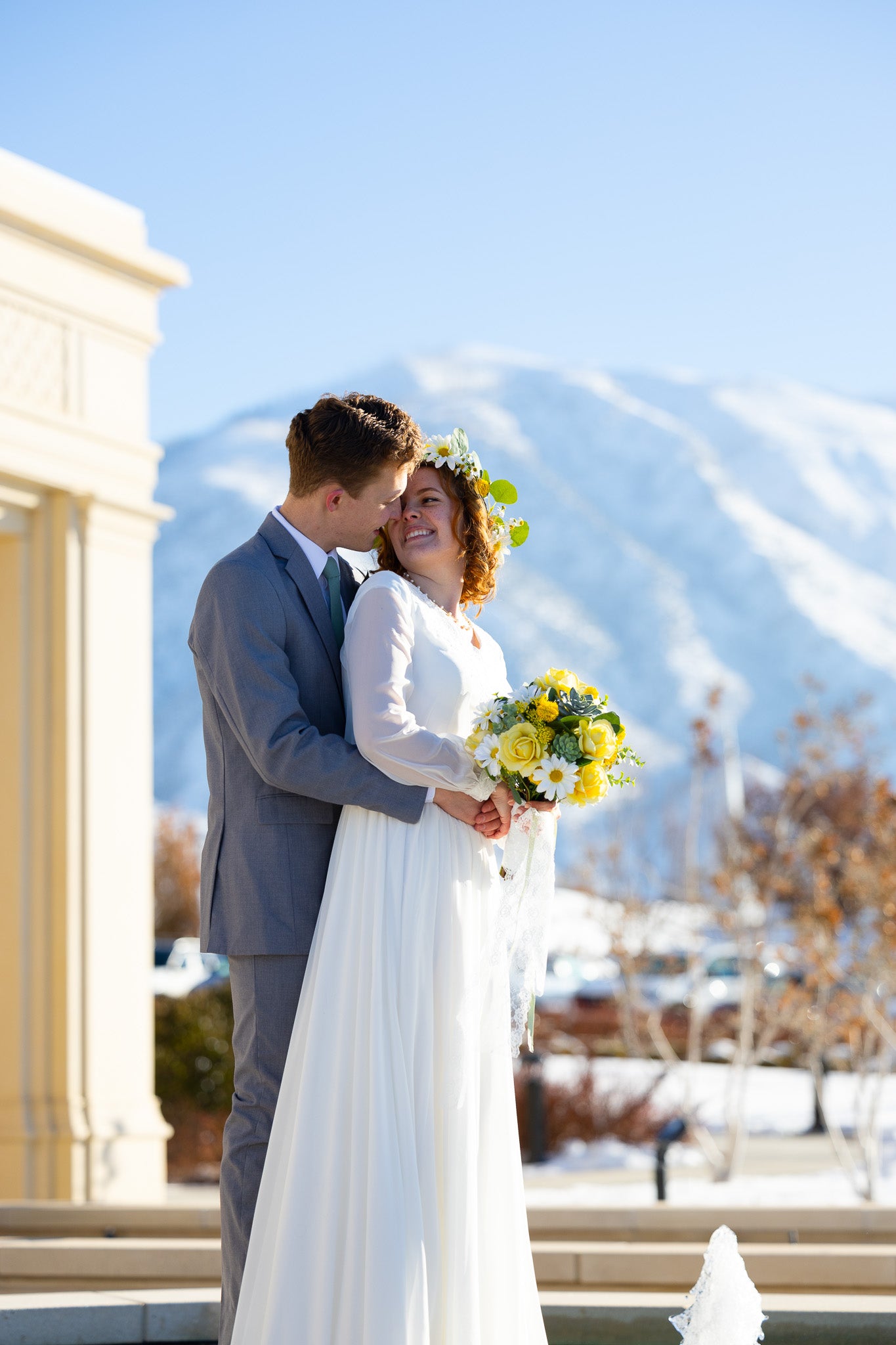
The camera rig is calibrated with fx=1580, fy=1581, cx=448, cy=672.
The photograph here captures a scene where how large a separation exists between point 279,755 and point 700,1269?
8.38 feet

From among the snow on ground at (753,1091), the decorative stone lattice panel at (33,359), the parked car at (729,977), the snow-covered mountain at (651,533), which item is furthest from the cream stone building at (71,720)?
the snow-covered mountain at (651,533)

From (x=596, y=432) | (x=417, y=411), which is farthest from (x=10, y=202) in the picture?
(x=596, y=432)

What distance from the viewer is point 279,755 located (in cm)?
353

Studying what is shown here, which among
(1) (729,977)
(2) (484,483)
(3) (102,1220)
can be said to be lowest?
(1) (729,977)

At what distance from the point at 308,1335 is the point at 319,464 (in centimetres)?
194

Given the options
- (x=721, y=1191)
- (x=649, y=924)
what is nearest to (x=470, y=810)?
(x=721, y=1191)

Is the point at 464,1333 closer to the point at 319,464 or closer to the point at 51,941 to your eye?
the point at 319,464

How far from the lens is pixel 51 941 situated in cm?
756

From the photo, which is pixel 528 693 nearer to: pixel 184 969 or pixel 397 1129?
pixel 397 1129

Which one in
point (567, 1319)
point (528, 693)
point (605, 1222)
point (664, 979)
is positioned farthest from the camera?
point (664, 979)

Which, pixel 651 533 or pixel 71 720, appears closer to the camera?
pixel 71 720

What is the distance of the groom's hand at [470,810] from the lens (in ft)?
11.9

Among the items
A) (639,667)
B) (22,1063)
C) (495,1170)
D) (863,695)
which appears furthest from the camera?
(639,667)

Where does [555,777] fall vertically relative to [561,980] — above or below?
above
